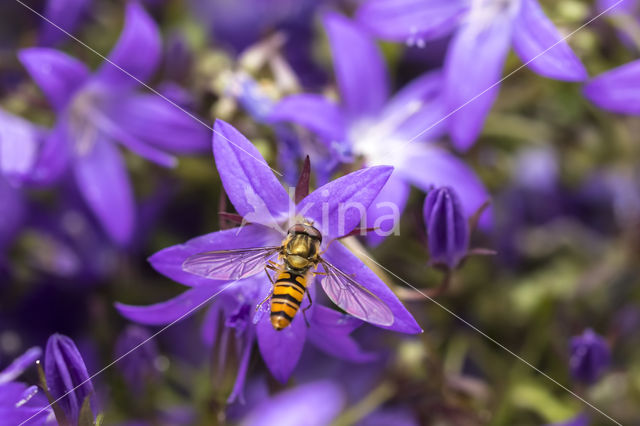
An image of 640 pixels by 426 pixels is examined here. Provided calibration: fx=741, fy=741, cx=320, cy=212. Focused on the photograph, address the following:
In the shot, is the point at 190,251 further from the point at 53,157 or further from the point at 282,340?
the point at 53,157

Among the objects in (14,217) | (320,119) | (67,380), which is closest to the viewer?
(67,380)

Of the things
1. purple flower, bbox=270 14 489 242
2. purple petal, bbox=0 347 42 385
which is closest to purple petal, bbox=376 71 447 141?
purple flower, bbox=270 14 489 242

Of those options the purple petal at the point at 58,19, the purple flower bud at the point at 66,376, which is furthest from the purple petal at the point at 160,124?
the purple flower bud at the point at 66,376

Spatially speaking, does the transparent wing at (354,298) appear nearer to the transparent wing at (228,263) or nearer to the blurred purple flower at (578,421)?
the transparent wing at (228,263)

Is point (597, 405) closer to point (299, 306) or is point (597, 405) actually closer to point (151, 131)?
point (299, 306)

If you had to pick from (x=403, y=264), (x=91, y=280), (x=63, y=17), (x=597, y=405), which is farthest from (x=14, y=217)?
(x=597, y=405)
